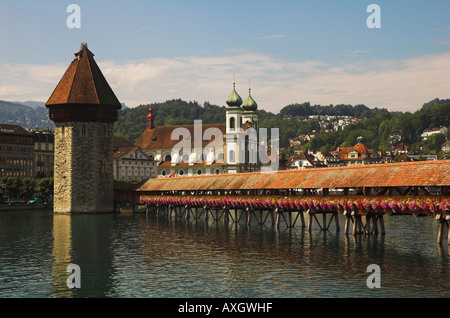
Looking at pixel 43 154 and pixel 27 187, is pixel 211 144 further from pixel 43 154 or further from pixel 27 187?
pixel 27 187

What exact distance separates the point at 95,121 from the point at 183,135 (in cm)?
6561

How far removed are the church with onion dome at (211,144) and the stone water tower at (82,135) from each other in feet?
139

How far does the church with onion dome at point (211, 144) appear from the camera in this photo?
136 metres

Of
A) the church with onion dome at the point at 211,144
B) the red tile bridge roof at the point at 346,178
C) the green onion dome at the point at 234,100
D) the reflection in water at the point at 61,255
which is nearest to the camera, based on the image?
the reflection in water at the point at 61,255

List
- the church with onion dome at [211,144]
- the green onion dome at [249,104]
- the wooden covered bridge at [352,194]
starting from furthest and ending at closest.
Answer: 1. the green onion dome at [249,104]
2. the church with onion dome at [211,144]
3. the wooden covered bridge at [352,194]

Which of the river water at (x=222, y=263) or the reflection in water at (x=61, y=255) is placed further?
the reflection in water at (x=61, y=255)

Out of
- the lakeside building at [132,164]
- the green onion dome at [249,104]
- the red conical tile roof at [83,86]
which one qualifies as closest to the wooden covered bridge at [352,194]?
the red conical tile roof at [83,86]

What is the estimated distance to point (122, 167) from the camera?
132 m

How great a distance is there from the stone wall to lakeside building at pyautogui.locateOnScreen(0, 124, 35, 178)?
41429mm

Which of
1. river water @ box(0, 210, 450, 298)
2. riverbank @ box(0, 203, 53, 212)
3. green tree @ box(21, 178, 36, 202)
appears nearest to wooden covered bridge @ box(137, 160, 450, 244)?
river water @ box(0, 210, 450, 298)

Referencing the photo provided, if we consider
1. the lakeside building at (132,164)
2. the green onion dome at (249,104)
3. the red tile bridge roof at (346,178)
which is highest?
the green onion dome at (249,104)

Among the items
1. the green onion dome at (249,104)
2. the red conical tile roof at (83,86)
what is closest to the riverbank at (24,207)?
the red conical tile roof at (83,86)

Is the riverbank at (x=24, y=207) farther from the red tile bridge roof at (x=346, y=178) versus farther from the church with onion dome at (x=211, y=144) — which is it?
the red tile bridge roof at (x=346, y=178)

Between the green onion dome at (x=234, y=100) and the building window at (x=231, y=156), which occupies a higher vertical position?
the green onion dome at (x=234, y=100)
